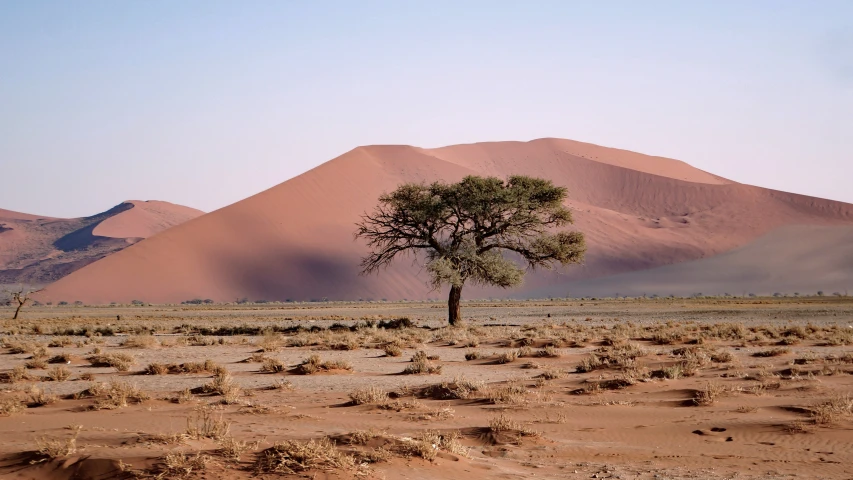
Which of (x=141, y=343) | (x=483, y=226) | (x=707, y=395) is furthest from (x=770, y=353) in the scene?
(x=141, y=343)

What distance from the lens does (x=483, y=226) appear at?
34.6 meters

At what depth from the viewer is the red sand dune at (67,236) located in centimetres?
13825

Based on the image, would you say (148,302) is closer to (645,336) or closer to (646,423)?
(645,336)

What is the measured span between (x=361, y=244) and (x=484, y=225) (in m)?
73.8

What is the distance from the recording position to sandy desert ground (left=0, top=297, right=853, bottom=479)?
8.00 metres

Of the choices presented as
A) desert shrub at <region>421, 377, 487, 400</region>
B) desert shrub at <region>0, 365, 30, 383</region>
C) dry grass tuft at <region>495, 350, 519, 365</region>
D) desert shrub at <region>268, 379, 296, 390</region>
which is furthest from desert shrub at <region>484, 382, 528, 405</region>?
desert shrub at <region>0, 365, 30, 383</region>

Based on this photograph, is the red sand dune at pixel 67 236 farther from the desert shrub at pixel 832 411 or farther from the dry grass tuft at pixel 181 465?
the desert shrub at pixel 832 411

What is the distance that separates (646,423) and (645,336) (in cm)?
1601

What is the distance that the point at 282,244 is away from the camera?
105000 mm

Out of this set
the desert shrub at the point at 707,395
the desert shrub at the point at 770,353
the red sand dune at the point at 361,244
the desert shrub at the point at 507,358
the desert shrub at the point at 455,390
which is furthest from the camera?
Result: the red sand dune at the point at 361,244

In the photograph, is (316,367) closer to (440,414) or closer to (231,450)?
(440,414)

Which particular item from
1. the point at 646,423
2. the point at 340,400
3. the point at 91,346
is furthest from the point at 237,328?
the point at 646,423

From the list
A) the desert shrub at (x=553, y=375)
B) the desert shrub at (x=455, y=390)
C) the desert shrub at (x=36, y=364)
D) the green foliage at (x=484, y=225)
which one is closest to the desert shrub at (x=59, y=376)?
the desert shrub at (x=36, y=364)

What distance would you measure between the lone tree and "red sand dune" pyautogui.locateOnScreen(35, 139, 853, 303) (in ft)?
207
